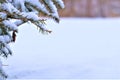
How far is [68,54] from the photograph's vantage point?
6.61 metres

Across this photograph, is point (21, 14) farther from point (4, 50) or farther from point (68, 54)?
point (68, 54)

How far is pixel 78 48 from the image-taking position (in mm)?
7238

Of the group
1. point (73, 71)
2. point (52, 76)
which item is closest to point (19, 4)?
point (52, 76)

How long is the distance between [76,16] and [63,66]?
698 centimetres

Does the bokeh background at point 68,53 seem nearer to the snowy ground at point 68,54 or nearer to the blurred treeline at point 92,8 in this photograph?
the snowy ground at point 68,54

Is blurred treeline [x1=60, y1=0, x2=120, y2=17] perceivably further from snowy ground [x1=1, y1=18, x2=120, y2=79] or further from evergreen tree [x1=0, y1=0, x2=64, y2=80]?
evergreen tree [x1=0, y1=0, x2=64, y2=80]

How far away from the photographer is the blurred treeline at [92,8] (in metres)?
12.3

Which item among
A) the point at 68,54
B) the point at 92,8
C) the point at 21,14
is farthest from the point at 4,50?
the point at 92,8

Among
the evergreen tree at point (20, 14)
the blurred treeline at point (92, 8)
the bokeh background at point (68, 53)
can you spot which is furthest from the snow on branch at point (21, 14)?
the blurred treeline at point (92, 8)

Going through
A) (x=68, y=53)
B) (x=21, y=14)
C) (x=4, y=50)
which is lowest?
(x=68, y=53)

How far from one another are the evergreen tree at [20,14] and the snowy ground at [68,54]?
1.46 meters

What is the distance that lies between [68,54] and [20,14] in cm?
365

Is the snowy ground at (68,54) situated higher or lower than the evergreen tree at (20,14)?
lower

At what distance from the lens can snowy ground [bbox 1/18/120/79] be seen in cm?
508
